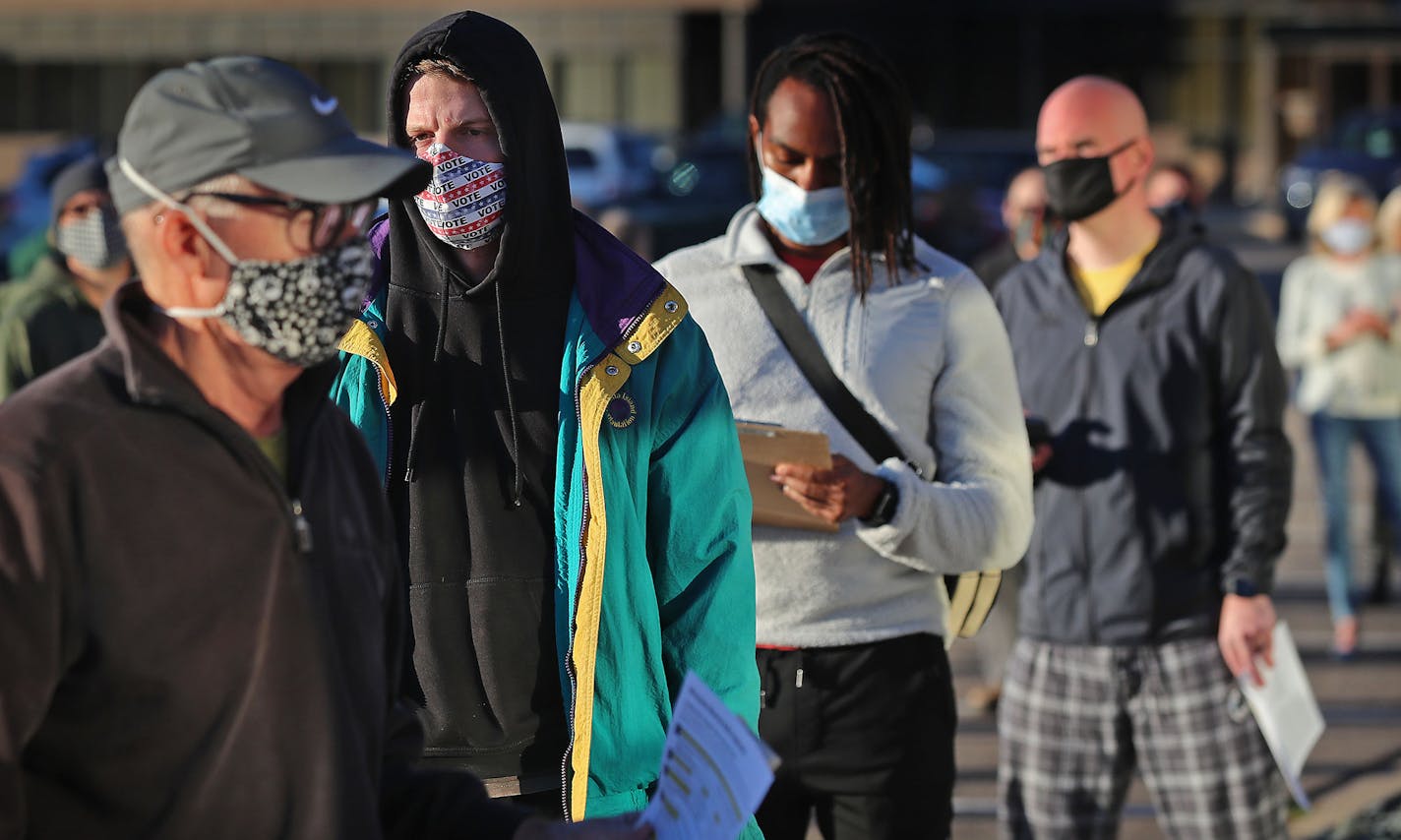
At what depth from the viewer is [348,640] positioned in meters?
2.25

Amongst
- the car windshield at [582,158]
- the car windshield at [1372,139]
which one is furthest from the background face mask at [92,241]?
the car windshield at [1372,139]

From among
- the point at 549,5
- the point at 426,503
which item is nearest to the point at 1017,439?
the point at 426,503

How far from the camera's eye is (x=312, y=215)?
2.19 meters

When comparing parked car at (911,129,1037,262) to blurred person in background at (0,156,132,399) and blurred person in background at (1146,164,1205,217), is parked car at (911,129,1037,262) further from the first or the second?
blurred person in background at (0,156,132,399)

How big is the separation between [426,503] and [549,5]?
140ft

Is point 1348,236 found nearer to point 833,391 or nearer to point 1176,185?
point 1176,185

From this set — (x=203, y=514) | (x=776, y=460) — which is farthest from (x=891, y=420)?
(x=203, y=514)

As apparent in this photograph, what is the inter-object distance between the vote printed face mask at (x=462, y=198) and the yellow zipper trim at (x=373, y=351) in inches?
8.0

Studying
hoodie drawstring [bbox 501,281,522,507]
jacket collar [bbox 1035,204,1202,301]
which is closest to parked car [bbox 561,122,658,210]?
jacket collar [bbox 1035,204,1202,301]

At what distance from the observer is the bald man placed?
4.87m

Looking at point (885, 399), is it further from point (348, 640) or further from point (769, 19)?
point (769, 19)

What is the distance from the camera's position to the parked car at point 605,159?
28062 mm

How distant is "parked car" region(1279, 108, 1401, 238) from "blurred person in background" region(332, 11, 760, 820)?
28.5 metres

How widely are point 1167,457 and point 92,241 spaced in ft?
13.4
